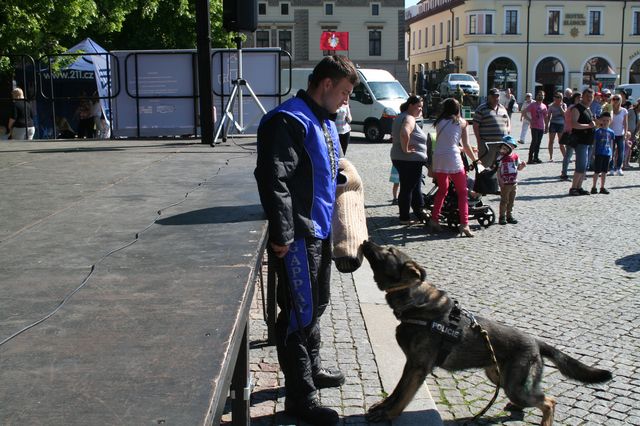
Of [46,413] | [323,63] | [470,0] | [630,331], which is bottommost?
[630,331]

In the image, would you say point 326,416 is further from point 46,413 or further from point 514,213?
point 514,213

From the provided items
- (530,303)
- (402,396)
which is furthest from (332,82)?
(530,303)

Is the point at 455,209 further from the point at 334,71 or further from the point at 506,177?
the point at 334,71

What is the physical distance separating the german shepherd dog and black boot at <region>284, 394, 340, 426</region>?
0.98 ft

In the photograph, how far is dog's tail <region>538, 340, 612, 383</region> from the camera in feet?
12.3

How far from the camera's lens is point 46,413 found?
1.60 meters

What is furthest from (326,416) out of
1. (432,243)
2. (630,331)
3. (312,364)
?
(432,243)

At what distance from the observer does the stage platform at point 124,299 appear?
1690 millimetres

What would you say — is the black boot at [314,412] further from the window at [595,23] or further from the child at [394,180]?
the window at [595,23]

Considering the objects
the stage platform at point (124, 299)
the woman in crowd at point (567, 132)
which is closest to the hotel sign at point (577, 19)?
the woman in crowd at point (567, 132)

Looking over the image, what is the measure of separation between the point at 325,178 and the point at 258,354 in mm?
1792

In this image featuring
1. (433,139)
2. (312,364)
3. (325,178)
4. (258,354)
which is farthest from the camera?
(433,139)

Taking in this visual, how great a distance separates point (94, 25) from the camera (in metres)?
23.6

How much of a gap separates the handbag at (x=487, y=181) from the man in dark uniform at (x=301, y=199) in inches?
265
